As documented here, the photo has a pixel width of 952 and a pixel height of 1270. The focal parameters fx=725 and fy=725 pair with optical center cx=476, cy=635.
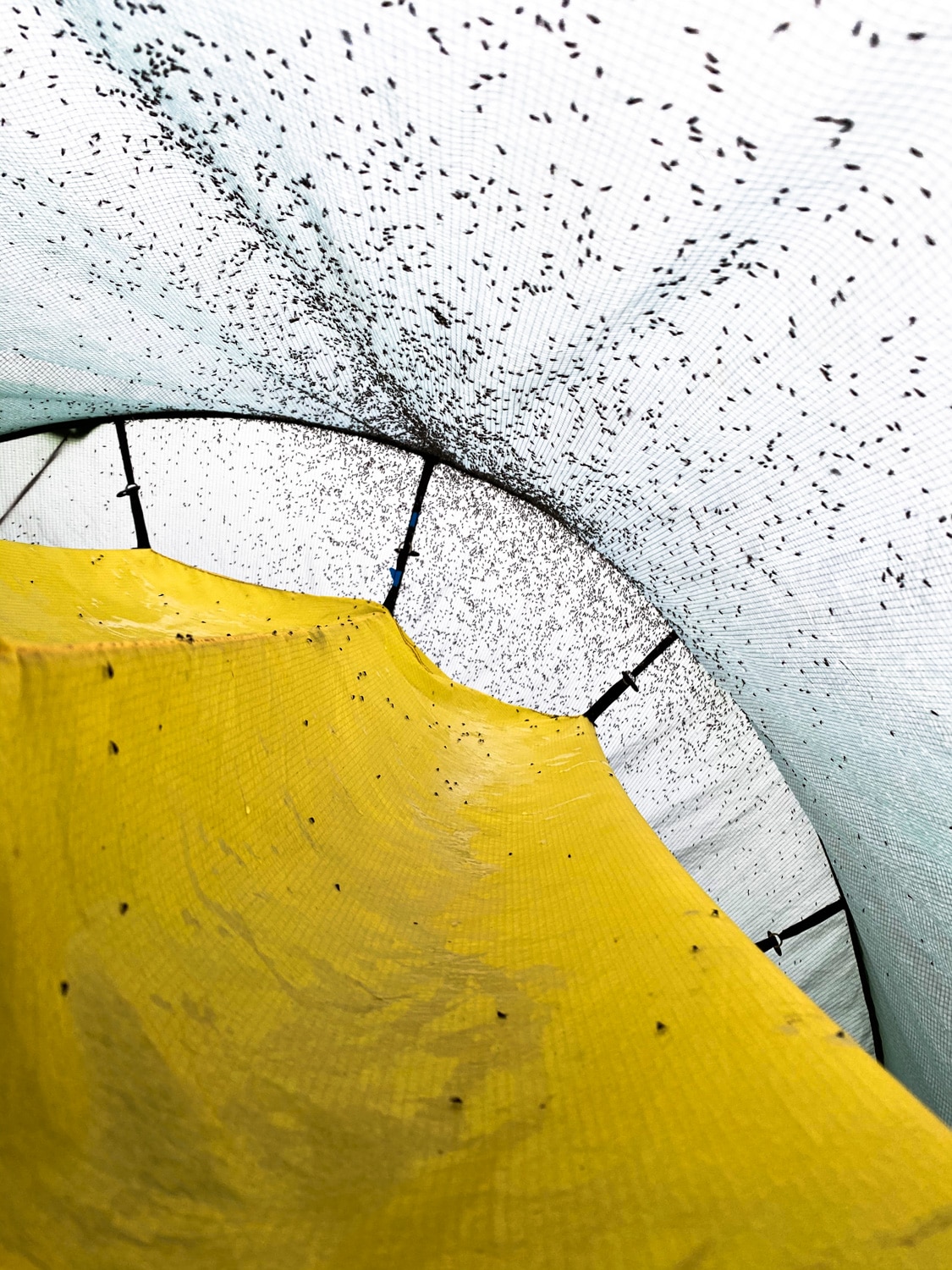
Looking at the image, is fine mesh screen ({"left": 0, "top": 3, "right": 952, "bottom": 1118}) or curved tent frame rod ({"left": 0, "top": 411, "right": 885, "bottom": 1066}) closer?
fine mesh screen ({"left": 0, "top": 3, "right": 952, "bottom": 1118})

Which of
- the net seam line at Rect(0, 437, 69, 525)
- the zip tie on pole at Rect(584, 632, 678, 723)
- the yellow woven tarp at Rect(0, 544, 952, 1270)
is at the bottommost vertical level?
the yellow woven tarp at Rect(0, 544, 952, 1270)

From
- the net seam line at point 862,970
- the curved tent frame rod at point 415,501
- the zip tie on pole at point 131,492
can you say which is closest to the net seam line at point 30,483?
the curved tent frame rod at point 415,501

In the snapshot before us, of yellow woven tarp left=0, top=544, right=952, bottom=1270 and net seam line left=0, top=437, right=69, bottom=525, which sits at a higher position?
net seam line left=0, top=437, right=69, bottom=525

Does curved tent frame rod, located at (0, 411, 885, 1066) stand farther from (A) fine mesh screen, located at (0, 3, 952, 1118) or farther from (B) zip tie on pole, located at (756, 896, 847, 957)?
(A) fine mesh screen, located at (0, 3, 952, 1118)

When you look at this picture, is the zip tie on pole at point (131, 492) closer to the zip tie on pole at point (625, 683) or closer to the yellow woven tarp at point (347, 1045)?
the yellow woven tarp at point (347, 1045)

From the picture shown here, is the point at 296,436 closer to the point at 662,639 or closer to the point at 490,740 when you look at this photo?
the point at 490,740

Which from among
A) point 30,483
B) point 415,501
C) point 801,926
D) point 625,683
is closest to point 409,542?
point 415,501

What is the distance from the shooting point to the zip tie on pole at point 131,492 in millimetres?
1778

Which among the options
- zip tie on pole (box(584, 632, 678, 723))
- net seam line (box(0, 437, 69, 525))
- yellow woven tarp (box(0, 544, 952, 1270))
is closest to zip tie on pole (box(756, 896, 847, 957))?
zip tie on pole (box(584, 632, 678, 723))

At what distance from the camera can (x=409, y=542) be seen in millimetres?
1798

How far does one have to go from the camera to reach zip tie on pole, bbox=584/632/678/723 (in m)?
1.71

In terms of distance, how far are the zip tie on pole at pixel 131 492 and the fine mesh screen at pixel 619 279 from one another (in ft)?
0.85

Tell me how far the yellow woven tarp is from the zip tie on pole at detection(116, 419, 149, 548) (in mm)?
1051

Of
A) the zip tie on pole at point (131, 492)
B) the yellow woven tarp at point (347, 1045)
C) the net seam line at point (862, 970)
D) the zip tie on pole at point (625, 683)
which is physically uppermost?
the zip tie on pole at point (131, 492)
